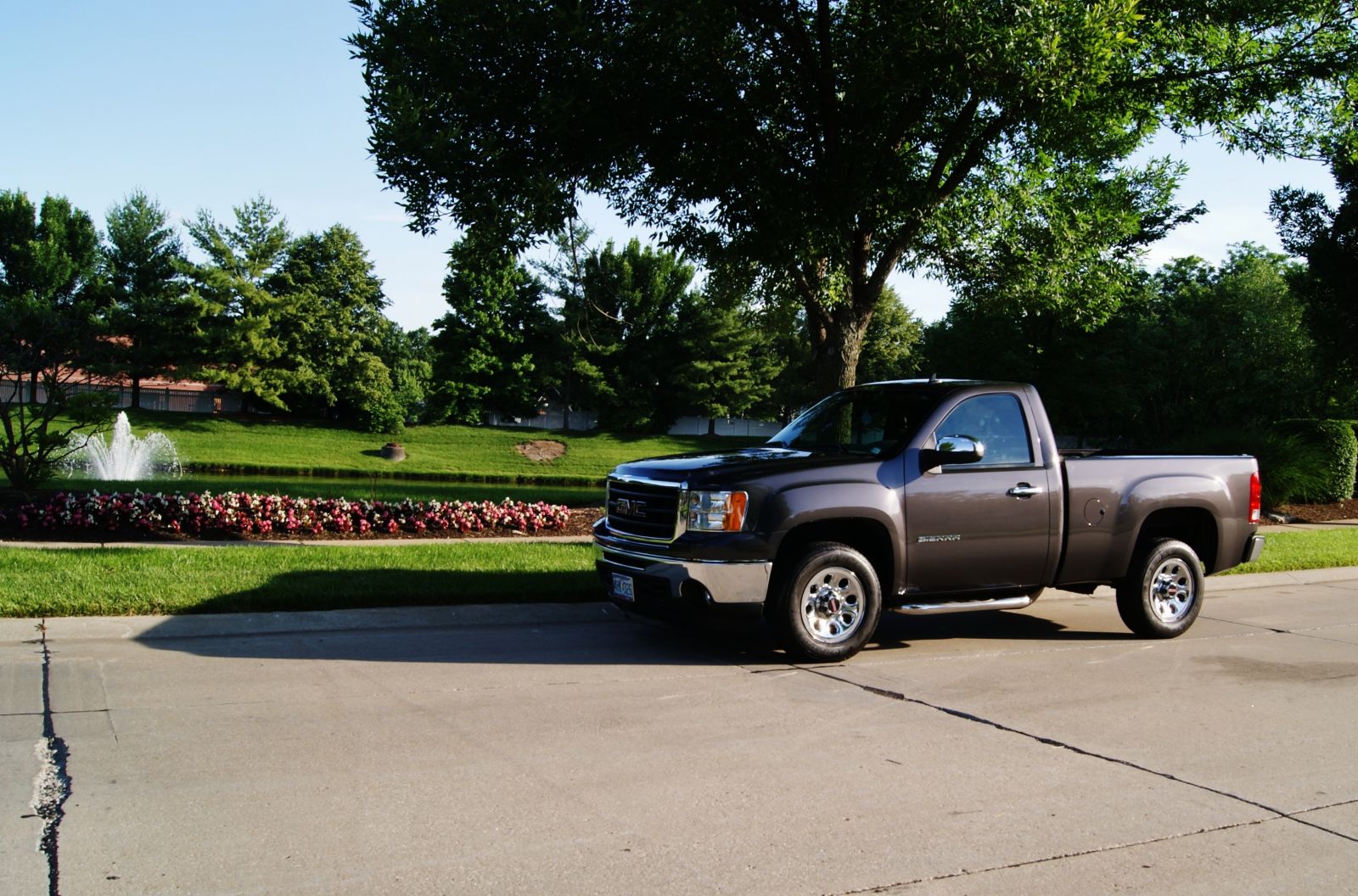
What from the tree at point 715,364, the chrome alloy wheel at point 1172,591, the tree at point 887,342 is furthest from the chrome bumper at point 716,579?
the tree at point 887,342

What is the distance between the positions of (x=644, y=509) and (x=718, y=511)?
2.40ft

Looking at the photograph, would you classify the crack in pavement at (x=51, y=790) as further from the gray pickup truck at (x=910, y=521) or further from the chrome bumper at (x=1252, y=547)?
the chrome bumper at (x=1252, y=547)

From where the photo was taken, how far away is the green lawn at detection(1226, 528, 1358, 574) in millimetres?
14141

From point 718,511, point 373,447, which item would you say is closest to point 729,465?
point 718,511

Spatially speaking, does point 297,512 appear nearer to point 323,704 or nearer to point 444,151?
point 444,151

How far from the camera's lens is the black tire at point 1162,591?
30.1 feet

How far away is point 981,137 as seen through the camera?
43.1 ft

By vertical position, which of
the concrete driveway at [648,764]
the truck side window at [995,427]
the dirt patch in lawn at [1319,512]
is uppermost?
the truck side window at [995,427]

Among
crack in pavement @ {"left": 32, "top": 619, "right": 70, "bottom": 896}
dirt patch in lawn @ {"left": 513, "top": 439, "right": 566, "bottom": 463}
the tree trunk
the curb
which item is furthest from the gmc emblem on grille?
dirt patch in lawn @ {"left": 513, "top": 439, "right": 566, "bottom": 463}

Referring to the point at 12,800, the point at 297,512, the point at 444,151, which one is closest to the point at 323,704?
the point at 12,800

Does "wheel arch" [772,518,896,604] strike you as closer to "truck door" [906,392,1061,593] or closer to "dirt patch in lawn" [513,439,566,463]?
"truck door" [906,392,1061,593]

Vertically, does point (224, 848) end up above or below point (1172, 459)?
below

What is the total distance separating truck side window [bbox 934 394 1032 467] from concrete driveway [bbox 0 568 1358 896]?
1567 mm

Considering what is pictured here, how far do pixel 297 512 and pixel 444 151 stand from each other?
5.13 meters
